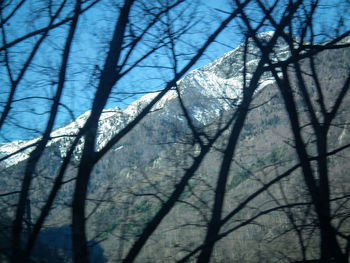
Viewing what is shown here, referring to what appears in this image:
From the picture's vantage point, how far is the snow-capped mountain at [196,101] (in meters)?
3.13

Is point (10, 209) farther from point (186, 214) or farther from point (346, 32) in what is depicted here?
point (346, 32)

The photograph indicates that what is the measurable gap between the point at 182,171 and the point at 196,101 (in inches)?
32.1

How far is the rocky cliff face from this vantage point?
9.59 ft

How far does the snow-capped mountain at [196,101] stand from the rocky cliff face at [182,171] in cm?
1

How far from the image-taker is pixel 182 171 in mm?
3043

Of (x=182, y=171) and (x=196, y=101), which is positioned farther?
(x=196, y=101)

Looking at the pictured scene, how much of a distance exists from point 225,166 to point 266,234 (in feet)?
2.48

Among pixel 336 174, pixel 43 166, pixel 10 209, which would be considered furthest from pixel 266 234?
pixel 10 209

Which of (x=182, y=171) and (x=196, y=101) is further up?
(x=196, y=101)

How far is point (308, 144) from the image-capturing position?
10.8ft

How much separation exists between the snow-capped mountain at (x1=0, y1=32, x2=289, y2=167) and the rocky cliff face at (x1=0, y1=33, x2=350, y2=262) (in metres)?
0.01

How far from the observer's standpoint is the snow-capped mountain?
3131 millimetres

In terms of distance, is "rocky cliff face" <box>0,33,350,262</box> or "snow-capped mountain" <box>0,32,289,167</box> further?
"snow-capped mountain" <box>0,32,289,167</box>

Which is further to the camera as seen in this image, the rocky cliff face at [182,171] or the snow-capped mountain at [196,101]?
the snow-capped mountain at [196,101]
